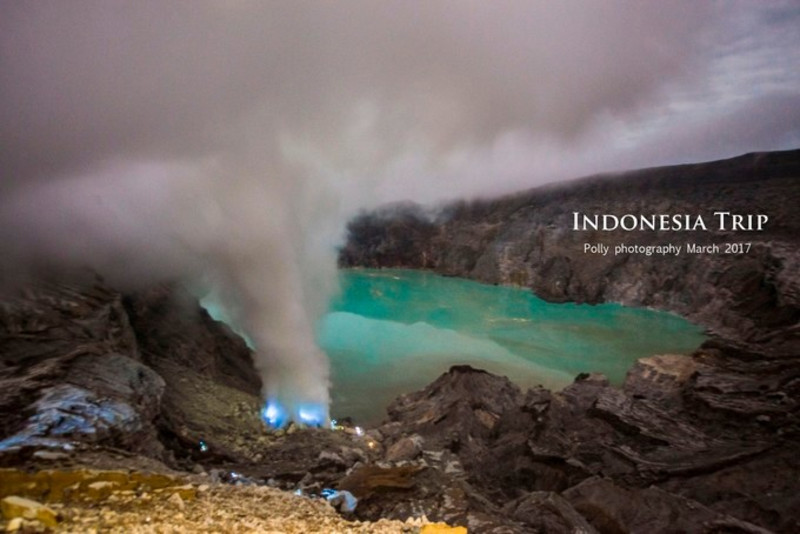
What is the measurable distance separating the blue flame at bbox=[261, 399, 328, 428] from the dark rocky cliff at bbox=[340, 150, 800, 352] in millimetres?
14974

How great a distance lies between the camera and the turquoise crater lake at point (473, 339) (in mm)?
20281

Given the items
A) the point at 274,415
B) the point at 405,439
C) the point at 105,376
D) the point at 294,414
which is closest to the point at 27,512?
the point at 105,376

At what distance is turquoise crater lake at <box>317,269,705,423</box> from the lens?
2028cm

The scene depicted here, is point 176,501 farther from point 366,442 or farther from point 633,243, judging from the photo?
point 633,243

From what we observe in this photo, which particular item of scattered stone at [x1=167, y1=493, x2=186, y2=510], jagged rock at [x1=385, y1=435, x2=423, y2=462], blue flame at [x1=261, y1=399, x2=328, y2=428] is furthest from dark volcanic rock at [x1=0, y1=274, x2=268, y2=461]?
jagged rock at [x1=385, y1=435, x2=423, y2=462]

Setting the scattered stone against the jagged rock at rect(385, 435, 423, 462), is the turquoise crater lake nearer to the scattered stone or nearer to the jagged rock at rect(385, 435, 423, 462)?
the jagged rock at rect(385, 435, 423, 462)

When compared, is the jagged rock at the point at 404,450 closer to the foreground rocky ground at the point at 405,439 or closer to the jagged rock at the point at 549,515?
the foreground rocky ground at the point at 405,439

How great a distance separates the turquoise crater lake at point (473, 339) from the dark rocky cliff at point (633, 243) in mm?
2851

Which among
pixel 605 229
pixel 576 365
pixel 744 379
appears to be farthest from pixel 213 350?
pixel 605 229

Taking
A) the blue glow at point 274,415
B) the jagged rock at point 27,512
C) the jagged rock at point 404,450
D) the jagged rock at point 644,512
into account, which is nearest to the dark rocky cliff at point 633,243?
the jagged rock at point 644,512

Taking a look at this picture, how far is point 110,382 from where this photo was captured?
6.64 metres

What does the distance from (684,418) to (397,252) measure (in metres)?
57.1

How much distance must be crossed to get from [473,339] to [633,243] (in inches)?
1069

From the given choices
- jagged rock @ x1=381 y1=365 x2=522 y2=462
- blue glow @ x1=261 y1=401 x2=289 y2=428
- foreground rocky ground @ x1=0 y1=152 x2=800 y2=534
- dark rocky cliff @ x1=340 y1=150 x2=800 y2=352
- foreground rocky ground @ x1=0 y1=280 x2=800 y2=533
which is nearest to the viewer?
foreground rocky ground @ x1=0 y1=152 x2=800 y2=534
